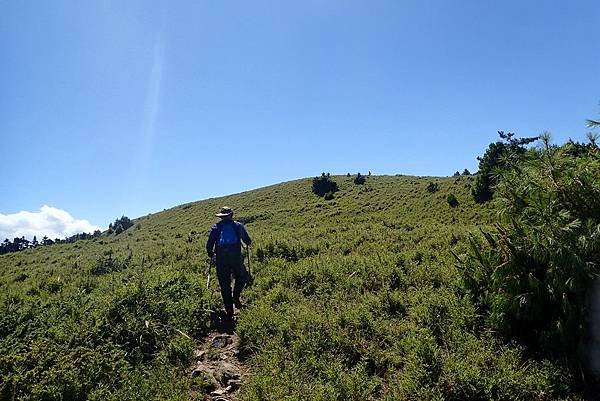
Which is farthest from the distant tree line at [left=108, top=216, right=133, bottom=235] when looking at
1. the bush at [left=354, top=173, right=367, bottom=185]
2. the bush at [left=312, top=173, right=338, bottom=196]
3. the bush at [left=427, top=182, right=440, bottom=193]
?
the bush at [left=427, top=182, right=440, bottom=193]

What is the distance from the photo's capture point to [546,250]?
623 centimetres

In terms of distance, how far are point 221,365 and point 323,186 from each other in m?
52.2

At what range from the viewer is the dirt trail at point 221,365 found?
21.4 feet

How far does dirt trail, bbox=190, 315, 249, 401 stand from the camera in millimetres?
6531

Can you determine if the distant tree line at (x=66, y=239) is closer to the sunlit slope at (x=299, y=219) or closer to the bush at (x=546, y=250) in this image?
the sunlit slope at (x=299, y=219)

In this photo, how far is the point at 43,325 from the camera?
877 cm

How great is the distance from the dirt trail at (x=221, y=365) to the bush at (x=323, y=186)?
48.6 m

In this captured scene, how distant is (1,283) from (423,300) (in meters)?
19.2

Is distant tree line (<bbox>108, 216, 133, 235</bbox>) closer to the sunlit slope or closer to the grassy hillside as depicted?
the sunlit slope

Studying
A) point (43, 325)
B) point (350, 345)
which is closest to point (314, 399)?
point (350, 345)

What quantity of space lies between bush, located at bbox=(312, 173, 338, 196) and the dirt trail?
4858cm

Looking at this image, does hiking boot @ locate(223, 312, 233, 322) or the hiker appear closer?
hiking boot @ locate(223, 312, 233, 322)

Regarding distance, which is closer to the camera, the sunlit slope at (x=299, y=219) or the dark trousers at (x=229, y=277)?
the dark trousers at (x=229, y=277)

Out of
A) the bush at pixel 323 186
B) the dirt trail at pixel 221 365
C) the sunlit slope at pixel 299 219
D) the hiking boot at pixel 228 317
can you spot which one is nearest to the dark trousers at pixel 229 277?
the hiking boot at pixel 228 317
